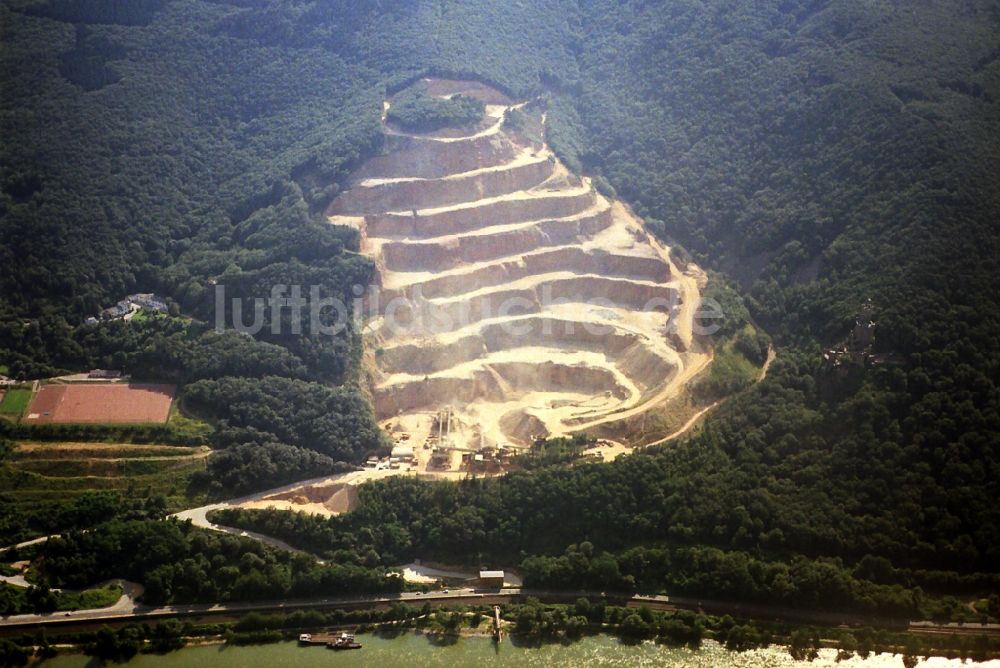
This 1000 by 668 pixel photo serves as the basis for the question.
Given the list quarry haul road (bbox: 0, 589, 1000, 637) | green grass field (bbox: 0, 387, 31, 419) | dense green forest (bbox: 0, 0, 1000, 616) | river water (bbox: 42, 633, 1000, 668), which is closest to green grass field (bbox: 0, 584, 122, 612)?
quarry haul road (bbox: 0, 589, 1000, 637)

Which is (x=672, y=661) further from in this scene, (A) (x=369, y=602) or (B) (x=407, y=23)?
(B) (x=407, y=23)

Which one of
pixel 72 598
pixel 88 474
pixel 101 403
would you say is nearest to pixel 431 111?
pixel 101 403

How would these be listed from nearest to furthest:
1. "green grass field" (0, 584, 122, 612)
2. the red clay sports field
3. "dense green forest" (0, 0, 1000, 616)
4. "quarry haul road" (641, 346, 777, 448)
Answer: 1. "green grass field" (0, 584, 122, 612)
2. "dense green forest" (0, 0, 1000, 616)
3. "quarry haul road" (641, 346, 777, 448)
4. the red clay sports field

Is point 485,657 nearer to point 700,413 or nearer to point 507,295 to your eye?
point 700,413

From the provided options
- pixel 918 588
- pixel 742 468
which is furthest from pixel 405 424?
pixel 918 588

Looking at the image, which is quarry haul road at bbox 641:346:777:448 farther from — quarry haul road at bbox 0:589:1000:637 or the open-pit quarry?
quarry haul road at bbox 0:589:1000:637

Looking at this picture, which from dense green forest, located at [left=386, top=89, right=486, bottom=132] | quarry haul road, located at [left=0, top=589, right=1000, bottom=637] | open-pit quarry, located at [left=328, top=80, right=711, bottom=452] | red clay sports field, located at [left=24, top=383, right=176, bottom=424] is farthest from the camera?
dense green forest, located at [left=386, top=89, right=486, bottom=132]

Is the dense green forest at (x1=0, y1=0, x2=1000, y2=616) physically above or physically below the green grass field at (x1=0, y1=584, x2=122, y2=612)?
above
